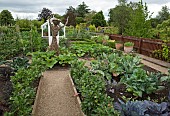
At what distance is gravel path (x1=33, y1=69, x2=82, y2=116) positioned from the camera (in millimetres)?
4457

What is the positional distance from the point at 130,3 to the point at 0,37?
2417cm

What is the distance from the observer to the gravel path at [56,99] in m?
4.46

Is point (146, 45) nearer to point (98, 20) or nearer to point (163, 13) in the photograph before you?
point (163, 13)

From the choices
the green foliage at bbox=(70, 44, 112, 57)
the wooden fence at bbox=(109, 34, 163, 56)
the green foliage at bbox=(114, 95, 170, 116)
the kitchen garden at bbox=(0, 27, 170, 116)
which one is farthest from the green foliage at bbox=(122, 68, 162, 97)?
the green foliage at bbox=(70, 44, 112, 57)

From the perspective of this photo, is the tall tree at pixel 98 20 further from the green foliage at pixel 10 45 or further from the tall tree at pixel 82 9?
the green foliage at pixel 10 45

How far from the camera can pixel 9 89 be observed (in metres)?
5.25

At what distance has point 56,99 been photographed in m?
5.19

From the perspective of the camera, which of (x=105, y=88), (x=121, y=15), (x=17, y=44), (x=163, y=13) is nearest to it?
(x=105, y=88)

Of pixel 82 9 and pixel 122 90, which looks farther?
pixel 82 9

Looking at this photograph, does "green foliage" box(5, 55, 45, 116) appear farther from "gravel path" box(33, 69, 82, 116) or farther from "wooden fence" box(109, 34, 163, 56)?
"wooden fence" box(109, 34, 163, 56)

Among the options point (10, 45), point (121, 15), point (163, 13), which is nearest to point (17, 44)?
point (10, 45)

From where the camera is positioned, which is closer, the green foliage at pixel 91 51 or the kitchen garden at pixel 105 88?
the kitchen garden at pixel 105 88

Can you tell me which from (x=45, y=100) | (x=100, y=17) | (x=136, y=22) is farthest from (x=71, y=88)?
(x=100, y=17)

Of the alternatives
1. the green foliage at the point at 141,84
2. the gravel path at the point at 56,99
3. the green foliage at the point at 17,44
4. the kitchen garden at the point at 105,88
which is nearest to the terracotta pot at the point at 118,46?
the green foliage at the point at 17,44
